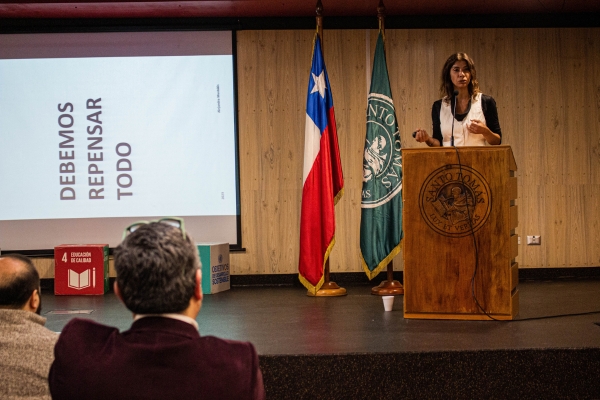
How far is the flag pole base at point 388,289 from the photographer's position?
508 cm

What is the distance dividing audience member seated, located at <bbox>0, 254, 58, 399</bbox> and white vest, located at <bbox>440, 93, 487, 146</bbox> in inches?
105

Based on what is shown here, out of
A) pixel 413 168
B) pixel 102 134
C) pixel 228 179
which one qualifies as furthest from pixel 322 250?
pixel 102 134

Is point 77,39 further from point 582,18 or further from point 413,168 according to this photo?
point 582,18

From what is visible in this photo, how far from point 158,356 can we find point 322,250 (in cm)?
399

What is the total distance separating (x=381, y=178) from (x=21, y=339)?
3.74 metres

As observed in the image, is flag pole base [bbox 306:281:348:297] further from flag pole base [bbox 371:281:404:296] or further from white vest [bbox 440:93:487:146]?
white vest [bbox 440:93:487:146]

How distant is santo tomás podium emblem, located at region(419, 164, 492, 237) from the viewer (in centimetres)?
355

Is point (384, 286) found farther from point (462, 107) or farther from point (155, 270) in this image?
point (155, 270)

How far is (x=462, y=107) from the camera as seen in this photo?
3.95m

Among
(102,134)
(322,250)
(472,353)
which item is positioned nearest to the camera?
(472,353)

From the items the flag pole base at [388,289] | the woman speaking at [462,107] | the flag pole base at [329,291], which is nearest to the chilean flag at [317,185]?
the flag pole base at [329,291]

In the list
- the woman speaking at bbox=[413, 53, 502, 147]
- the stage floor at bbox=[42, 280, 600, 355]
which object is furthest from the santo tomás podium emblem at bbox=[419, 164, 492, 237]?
the stage floor at bbox=[42, 280, 600, 355]

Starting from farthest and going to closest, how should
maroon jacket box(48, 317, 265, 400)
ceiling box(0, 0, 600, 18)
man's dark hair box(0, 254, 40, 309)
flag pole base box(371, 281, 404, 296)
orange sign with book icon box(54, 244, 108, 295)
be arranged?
orange sign with book icon box(54, 244, 108, 295), ceiling box(0, 0, 600, 18), flag pole base box(371, 281, 404, 296), man's dark hair box(0, 254, 40, 309), maroon jacket box(48, 317, 265, 400)

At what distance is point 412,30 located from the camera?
586 cm
